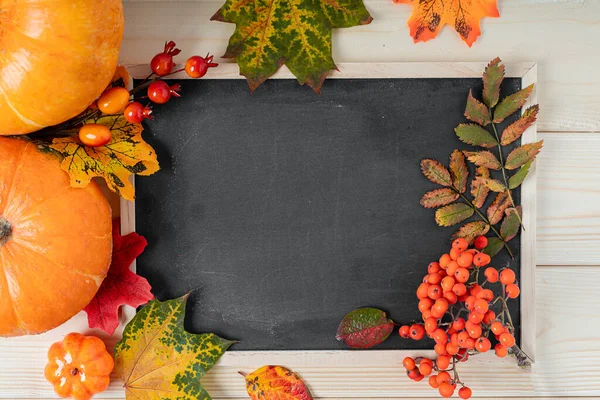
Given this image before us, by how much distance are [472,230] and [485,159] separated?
132 mm

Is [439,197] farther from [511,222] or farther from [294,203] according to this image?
[294,203]

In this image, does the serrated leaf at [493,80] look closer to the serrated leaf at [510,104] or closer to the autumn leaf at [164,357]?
the serrated leaf at [510,104]

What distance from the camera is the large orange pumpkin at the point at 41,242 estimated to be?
33.1 inches

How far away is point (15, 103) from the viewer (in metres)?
0.80

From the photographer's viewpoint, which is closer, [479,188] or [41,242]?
[41,242]

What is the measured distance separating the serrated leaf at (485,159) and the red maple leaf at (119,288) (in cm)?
62

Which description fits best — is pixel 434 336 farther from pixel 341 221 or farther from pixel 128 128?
pixel 128 128

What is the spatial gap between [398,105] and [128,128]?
0.49 m

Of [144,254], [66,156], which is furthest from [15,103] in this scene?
[144,254]

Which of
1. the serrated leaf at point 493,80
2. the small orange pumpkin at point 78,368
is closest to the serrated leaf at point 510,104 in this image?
the serrated leaf at point 493,80

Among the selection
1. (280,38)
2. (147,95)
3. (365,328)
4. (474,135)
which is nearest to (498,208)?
(474,135)

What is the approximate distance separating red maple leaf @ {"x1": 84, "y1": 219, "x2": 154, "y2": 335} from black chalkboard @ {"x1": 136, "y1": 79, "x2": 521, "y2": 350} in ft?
0.08

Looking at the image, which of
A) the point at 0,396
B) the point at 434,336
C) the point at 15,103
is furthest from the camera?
the point at 0,396

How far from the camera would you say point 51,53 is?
78cm
